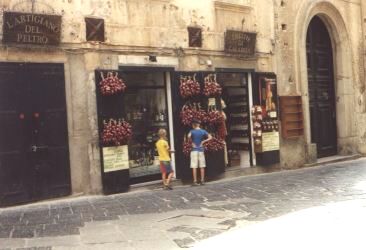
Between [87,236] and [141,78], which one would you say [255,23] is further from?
[87,236]

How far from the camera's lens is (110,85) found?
1117 centimetres

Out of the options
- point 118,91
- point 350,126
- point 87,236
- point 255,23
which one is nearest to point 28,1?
point 118,91

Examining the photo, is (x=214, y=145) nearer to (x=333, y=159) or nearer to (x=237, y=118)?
(x=237, y=118)

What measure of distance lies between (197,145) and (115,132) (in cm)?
216

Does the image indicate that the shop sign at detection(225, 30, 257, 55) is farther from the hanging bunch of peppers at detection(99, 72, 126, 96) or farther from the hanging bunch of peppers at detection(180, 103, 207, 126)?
the hanging bunch of peppers at detection(99, 72, 126, 96)

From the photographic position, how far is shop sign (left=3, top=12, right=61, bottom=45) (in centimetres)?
1002

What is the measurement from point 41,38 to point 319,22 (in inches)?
413

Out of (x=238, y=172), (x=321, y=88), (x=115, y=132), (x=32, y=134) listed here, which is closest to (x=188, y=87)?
(x=115, y=132)

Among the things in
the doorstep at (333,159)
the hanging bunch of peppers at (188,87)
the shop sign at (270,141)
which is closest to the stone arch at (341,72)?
the doorstep at (333,159)

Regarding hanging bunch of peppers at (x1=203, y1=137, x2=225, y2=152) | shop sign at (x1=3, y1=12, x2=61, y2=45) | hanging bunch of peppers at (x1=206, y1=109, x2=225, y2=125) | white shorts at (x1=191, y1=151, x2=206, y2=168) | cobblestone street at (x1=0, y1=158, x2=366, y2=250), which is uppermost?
shop sign at (x1=3, y1=12, x2=61, y2=45)

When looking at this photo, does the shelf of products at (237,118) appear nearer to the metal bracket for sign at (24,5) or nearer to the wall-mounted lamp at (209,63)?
the wall-mounted lamp at (209,63)

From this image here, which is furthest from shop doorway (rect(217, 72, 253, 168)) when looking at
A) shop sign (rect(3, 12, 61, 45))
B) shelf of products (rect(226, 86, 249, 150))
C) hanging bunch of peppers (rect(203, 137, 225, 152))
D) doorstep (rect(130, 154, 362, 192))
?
shop sign (rect(3, 12, 61, 45))

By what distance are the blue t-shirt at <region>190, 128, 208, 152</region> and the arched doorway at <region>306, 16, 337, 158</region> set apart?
19.0 ft

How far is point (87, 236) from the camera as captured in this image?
24.6ft
